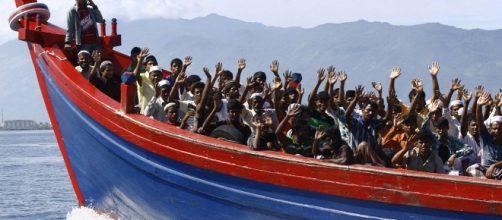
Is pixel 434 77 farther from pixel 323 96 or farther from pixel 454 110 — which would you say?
pixel 323 96

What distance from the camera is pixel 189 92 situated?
12.2 m

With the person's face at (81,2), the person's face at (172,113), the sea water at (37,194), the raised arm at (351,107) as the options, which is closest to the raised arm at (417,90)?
the raised arm at (351,107)

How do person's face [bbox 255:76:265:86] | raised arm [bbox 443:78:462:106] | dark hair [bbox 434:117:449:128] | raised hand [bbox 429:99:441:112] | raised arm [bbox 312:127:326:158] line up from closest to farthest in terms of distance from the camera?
raised arm [bbox 312:127:326:158] → dark hair [bbox 434:117:449:128] → raised hand [bbox 429:99:441:112] → raised arm [bbox 443:78:462:106] → person's face [bbox 255:76:265:86]

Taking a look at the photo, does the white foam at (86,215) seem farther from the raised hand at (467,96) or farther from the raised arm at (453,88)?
the raised hand at (467,96)

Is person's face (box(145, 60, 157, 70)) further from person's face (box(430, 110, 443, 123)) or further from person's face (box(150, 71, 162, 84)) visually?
person's face (box(430, 110, 443, 123))

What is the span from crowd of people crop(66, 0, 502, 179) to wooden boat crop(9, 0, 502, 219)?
31 cm

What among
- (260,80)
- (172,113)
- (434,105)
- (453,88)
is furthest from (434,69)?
(172,113)

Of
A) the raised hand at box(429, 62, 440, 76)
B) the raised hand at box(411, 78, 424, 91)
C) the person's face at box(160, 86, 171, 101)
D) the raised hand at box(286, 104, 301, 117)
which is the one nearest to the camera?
the raised hand at box(286, 104, 301, 117)

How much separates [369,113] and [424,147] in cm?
123

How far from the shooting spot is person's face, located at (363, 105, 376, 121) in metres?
9.66

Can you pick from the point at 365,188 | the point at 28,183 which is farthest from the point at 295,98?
the point at 28,183

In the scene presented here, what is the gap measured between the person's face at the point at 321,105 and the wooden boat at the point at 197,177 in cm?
130

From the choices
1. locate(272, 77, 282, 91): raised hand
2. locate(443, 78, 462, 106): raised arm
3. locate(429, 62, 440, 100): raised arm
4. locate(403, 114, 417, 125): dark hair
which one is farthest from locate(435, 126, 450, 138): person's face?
locate(272, 77, 282, 91): raised hand

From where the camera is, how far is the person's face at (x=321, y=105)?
32.6 feet
